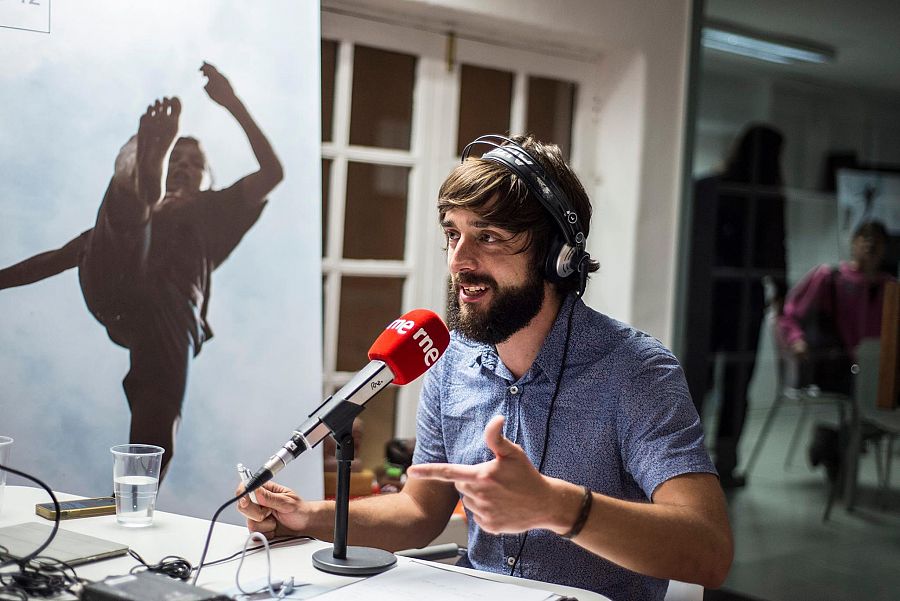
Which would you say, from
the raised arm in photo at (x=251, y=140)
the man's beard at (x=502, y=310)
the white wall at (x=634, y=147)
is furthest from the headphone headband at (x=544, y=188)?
the white wall at (x=634, y=147)

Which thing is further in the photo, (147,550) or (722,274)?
(722,274)

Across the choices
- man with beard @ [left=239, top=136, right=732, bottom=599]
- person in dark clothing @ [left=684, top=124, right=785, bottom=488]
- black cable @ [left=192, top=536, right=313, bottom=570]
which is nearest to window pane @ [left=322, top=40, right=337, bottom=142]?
man with beard @ [left=239, top=136, right=732, bottom=599]

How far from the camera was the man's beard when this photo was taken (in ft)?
5.96

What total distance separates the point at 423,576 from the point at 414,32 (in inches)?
83.8

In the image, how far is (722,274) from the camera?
3.71 meters

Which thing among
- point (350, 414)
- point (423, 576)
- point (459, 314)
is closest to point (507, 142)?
point (459, 314)

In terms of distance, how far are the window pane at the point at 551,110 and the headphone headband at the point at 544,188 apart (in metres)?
1.67

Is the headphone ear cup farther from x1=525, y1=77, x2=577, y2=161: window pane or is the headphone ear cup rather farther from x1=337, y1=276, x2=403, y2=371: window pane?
x1=525, y1=77, x2=577, y2=161: window pane

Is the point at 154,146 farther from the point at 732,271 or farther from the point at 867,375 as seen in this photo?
the point at 867,375

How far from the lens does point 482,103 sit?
11.0 ft

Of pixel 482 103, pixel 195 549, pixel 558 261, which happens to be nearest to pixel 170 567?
pixel 195 549

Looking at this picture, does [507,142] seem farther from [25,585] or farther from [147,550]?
[25,585]

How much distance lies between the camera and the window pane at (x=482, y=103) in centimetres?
329

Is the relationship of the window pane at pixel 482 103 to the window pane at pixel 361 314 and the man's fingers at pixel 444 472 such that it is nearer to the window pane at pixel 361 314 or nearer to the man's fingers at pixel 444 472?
the window pane at pixel 361 314
